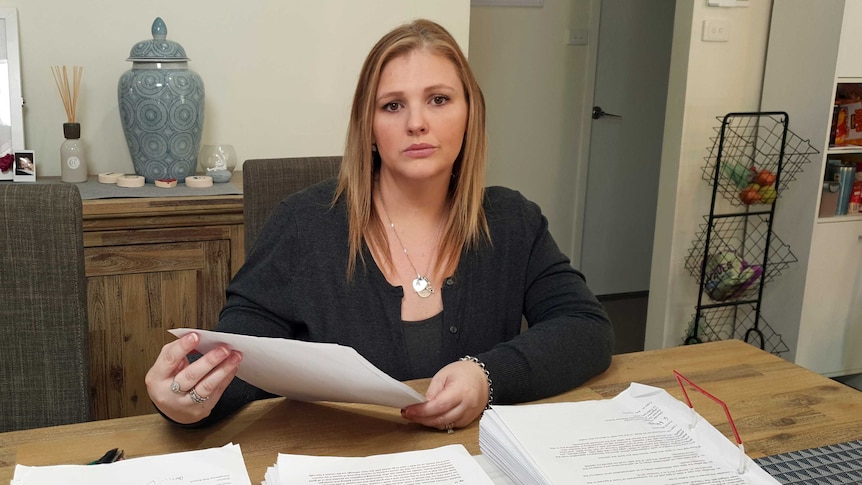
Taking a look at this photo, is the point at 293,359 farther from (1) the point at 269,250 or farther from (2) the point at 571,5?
(2) the point at 571,5

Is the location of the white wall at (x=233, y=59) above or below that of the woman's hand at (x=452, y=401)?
above

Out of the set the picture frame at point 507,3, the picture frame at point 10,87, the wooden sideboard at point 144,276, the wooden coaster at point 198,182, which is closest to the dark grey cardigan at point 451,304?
the wooden sideboard at point 144,276

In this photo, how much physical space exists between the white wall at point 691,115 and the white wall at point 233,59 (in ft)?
2.92

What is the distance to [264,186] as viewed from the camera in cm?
160

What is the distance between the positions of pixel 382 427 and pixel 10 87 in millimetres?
1872

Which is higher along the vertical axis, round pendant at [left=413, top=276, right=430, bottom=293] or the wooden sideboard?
round pendant at [left=413, top=276, right=430, bottom=293]

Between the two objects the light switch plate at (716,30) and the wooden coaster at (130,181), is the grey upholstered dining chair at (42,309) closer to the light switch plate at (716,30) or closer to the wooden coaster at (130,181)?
the wooden coaster at (130,181)

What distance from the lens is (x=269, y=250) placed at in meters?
1.38

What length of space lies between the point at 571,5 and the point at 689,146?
1.15 metres

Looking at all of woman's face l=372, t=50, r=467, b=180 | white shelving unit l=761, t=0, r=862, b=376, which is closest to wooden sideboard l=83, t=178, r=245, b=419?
woman's face l=372, t=50, r=467, b=180

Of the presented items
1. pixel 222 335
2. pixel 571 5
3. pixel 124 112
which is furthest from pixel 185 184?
pixel 571 5

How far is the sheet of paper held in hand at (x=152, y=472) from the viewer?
90 cm

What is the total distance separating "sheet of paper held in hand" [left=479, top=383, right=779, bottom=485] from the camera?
0.92 metres

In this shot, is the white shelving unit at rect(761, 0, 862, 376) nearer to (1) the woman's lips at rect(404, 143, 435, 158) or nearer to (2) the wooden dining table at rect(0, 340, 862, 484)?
(2) the wooden dining table at rect(0, 340, 862, 484)
